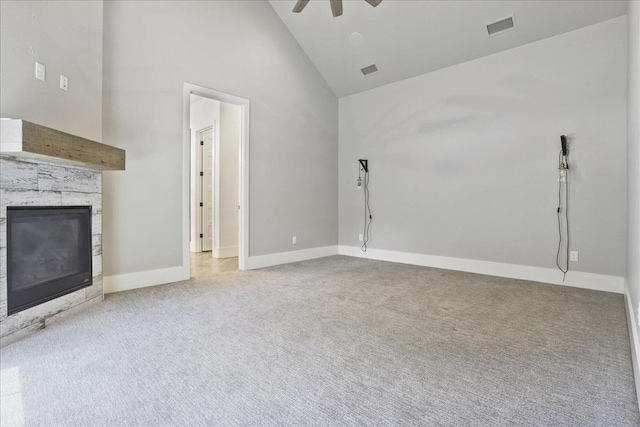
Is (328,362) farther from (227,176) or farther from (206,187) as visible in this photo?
(206,187)

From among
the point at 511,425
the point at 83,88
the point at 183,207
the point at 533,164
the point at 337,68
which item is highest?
the point at 337,68

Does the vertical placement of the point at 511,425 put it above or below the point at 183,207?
below

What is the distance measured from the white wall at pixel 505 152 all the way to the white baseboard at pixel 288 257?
0.70 meters

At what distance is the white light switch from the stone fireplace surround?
21.8 inches

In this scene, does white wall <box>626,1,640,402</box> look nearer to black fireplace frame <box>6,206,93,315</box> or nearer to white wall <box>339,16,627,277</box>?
white wall <box>339,16,627,277</box>

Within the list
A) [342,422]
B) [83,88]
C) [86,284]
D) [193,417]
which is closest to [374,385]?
[342,422]

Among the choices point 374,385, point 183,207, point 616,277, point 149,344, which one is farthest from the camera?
point 183,207

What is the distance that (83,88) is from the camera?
287cm

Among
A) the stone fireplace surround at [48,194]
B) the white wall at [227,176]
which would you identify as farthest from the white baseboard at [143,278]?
the white wall at [227,176]

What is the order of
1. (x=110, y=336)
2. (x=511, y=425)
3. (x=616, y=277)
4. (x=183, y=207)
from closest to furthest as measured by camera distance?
(x=511, y=425)
(x=110, y=336)
(x=616, y=277)
(x=183, y=207)

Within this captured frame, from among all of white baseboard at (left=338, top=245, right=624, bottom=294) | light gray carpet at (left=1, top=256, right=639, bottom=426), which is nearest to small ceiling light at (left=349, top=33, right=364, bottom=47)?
white baseboard at (left=338, top=245, right=624, bottom=294)

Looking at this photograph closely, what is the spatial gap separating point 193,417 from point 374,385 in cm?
86

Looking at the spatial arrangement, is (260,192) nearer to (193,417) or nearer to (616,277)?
(193,417)

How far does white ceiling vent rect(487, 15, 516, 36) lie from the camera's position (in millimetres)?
3768
